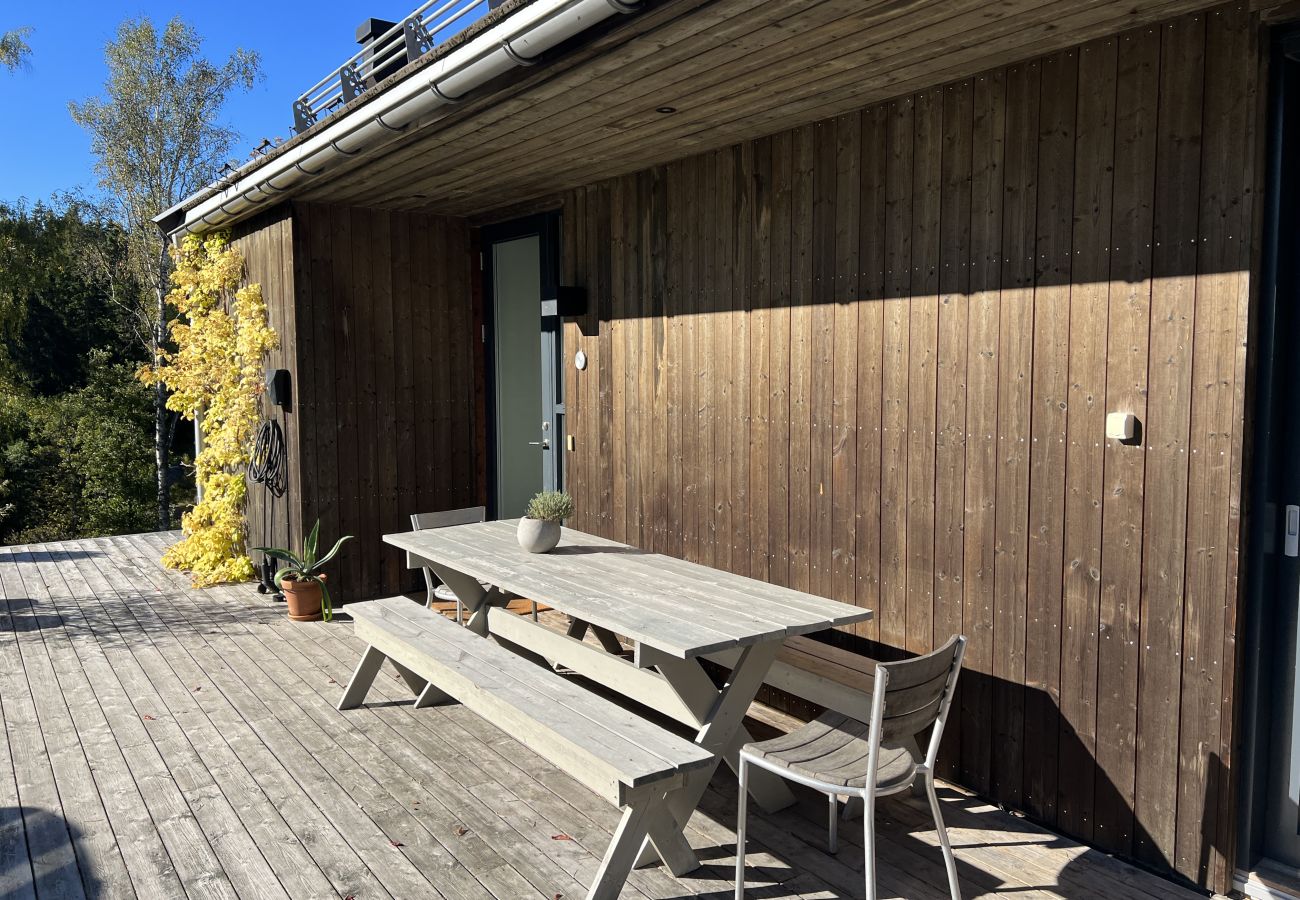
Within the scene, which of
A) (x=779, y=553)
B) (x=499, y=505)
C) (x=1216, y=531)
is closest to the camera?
(x=1216, y=531)

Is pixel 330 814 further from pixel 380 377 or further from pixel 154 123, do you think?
pixel 154 123

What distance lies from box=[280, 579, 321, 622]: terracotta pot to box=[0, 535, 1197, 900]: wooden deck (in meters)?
0.81

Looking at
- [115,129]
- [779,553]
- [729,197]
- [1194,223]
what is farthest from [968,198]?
[115,129]

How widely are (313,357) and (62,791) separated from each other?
123 inches

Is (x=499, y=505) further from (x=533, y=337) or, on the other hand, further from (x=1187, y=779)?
(x=1187, y=779)

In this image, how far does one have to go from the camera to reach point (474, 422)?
6.51 metres

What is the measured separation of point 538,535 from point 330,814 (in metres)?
1.28

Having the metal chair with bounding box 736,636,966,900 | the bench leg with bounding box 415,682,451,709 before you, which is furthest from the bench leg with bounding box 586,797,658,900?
the bench leg with bounding box 415,682,451,709

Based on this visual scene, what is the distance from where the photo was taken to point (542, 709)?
2.72 metres

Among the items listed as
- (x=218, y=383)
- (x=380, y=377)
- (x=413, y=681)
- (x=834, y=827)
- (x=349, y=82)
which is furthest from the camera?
(x=218, y=383)

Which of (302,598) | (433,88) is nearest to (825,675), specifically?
(433,88)

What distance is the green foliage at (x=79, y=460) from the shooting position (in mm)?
15461

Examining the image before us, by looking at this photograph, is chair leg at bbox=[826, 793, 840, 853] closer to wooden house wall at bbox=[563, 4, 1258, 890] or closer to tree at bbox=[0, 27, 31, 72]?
wooden house wall at bbox=[563, 4, 1258, 890]

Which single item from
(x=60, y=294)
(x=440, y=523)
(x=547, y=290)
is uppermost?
(x=60, y=294)
